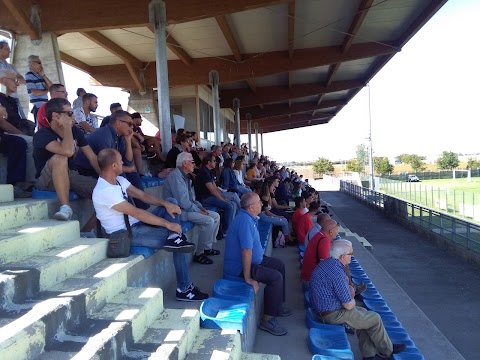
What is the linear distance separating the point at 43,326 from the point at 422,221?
16.5 metres

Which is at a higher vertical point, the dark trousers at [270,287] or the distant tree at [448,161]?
the distant tree at [448,161]

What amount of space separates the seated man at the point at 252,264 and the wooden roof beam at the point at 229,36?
620 cm

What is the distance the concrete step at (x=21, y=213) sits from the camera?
3.11m

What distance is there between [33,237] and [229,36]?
→ 30.4 feet

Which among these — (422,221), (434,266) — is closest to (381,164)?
(422,221)

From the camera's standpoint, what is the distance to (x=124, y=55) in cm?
1234

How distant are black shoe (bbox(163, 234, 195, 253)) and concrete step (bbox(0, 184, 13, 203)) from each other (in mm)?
1426

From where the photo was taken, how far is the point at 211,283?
4699mm

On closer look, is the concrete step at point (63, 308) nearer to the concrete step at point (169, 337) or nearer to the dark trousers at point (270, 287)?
the concrete step at point (169, 337)

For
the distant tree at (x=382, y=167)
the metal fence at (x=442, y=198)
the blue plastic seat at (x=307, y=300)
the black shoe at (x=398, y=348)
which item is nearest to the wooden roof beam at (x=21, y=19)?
the blue plastic seat at (x=307, y=300)

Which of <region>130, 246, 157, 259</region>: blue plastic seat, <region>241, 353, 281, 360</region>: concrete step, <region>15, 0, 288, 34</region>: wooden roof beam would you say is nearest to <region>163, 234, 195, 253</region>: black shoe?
<region>130, 246, 157, 259</region>: blue plastic seat

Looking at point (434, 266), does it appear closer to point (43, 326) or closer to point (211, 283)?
point (211, 283)

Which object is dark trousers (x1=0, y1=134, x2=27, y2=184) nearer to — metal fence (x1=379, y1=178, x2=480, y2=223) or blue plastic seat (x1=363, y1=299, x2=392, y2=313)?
blue plastic seat (x1=363, y1=299, x2=392, y2=313)

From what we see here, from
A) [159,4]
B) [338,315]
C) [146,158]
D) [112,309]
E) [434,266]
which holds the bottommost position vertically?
[434,266]
